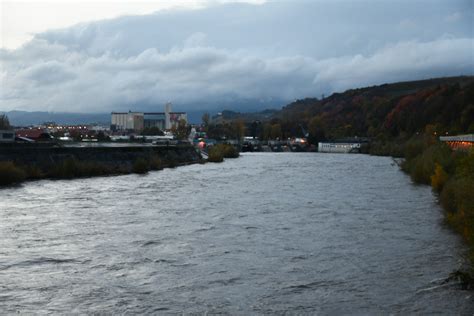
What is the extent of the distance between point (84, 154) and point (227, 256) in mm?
45505

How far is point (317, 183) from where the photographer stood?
51.0 m

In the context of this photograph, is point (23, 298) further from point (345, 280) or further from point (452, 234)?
point (452, 234)

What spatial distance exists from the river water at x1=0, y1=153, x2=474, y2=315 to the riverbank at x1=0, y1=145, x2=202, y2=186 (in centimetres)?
1422

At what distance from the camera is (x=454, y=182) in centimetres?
2553

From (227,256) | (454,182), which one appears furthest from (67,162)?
Answer: (227,256)

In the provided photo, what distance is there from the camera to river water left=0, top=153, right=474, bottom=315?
14.7 metres

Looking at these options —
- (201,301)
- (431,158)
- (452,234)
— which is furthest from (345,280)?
(431,158)

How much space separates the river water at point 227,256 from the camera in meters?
14.7

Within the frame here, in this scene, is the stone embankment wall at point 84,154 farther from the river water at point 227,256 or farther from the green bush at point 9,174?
the river water at point 227,256

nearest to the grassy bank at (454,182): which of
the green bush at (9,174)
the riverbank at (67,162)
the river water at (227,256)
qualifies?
the river water at (227,256)

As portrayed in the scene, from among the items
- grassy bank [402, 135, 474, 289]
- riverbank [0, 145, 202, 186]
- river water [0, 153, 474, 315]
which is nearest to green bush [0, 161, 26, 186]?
riverbank [0, 145, 202, 186]

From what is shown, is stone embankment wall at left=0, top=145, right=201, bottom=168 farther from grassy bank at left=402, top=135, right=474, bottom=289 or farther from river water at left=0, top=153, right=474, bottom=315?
grassy bank at left=402, top=135, right=474, bottom=289

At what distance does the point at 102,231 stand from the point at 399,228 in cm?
1236

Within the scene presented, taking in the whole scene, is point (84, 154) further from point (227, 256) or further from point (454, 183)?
point (227, 256)
